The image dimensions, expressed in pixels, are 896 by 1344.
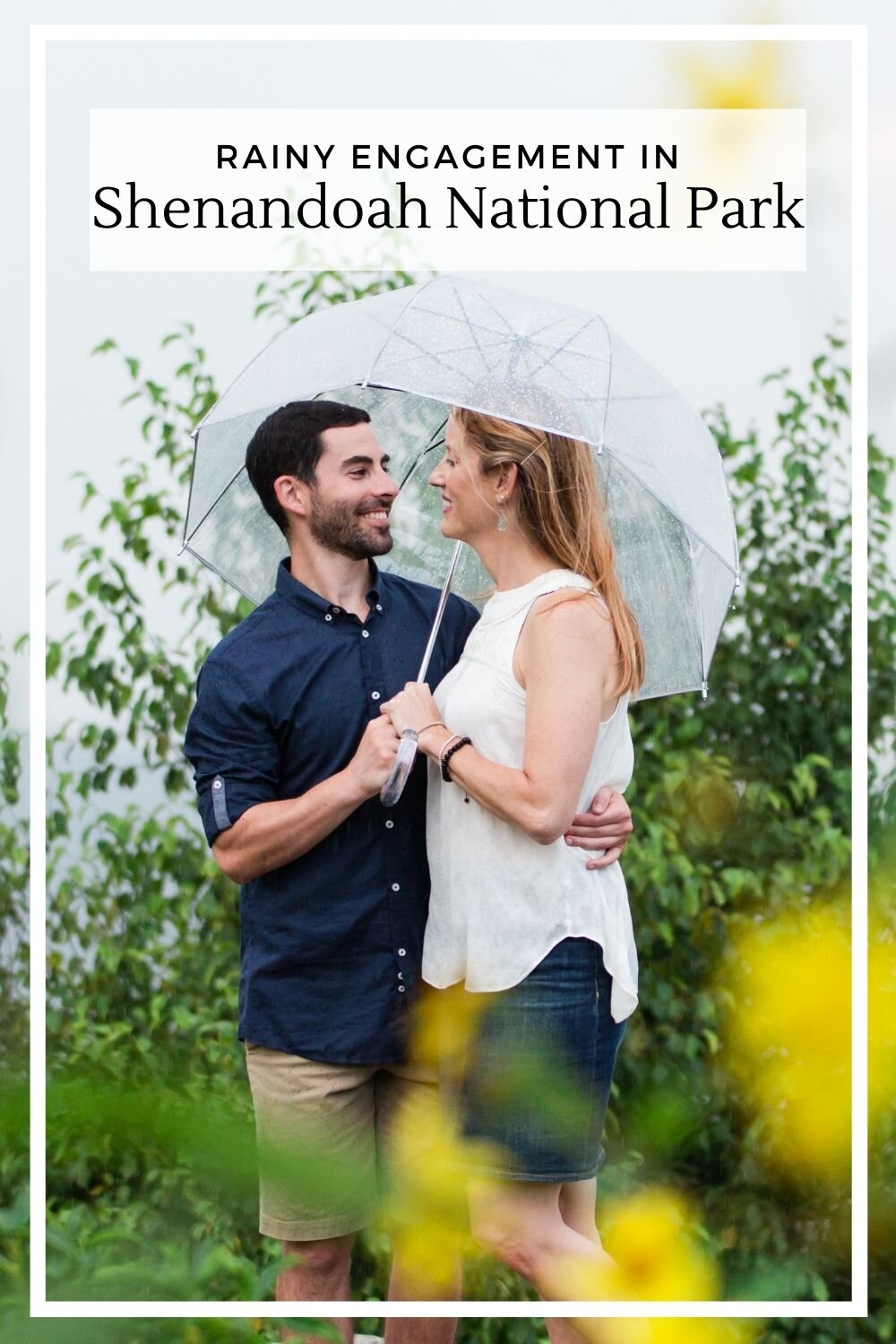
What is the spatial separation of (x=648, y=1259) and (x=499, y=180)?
186 cm

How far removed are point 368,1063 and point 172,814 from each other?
3.67 feet

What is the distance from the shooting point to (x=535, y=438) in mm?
2266

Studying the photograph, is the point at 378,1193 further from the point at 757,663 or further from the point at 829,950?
the point at 757,663

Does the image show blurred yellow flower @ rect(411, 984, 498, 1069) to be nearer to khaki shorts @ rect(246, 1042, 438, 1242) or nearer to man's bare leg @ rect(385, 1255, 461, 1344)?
khaki shorts @ rect(246, 1042, 438, 1242)

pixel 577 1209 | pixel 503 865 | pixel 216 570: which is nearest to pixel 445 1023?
pixel 503 865

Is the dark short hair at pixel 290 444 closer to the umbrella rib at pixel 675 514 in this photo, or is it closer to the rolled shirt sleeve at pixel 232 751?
the rolled shirt sleeve at pixel 232 751

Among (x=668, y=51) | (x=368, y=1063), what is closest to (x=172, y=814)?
(x=368, y=1063)

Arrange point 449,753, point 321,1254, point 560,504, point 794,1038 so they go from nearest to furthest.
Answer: point 449,753 → point 560,504 → point 321,1254 → point 794,1038

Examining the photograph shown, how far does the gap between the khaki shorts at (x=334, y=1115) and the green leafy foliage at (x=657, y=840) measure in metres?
0.70

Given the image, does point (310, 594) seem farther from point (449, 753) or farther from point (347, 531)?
point (449, 753)

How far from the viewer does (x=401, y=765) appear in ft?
7.23

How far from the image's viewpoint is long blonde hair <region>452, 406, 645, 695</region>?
2.26 metres

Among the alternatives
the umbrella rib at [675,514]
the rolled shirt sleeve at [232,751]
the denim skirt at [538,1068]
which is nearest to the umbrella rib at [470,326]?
the umbrella rib at [675,514]

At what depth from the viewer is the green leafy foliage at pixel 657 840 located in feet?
10.8
